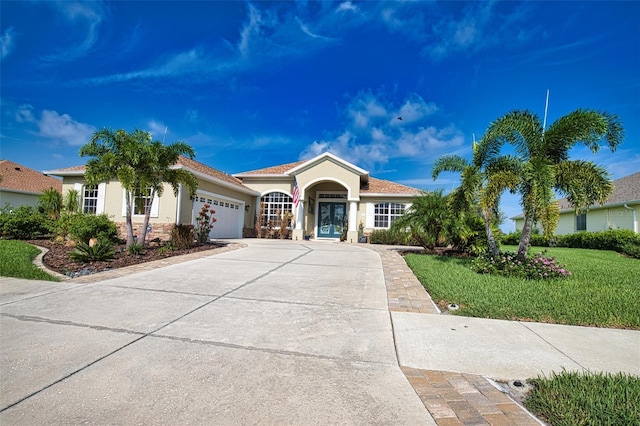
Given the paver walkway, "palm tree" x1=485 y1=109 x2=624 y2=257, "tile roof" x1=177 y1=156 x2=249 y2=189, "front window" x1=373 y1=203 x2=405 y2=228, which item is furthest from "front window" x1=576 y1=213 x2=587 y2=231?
the paver walkway

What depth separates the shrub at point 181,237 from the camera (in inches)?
464

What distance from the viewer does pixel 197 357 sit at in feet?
10.5

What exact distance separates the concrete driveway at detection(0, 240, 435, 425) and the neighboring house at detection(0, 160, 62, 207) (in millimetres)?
20715

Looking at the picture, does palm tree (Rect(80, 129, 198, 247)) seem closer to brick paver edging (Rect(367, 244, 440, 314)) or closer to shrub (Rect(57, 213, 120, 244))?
shrub (Rect(57, 213, 120, 244))

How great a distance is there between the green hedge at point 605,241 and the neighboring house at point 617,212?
5.25ft

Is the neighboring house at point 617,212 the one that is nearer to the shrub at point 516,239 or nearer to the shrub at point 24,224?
the shrub at point 516,239

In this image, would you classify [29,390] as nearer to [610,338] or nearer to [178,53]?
[610,338]

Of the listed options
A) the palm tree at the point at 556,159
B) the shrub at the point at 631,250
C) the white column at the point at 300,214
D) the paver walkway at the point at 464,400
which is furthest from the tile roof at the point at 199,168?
the shrub at the point at 631,250

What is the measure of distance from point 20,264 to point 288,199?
1484 centimetres

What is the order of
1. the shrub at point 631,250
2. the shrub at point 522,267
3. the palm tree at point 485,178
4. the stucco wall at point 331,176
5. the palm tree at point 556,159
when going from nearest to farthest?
the palm tree at point 556,159 < the shrub at point 522,267 < the palm tree at point 485,178 < the shrub at point 631,250 < the stucco wall at point 331,176

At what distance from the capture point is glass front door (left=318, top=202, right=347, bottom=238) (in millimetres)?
21922

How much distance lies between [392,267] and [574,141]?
Result: 5907mm

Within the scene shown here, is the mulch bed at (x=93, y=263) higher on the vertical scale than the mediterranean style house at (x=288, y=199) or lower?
lower

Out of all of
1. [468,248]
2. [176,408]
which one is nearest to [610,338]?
[176,408]
